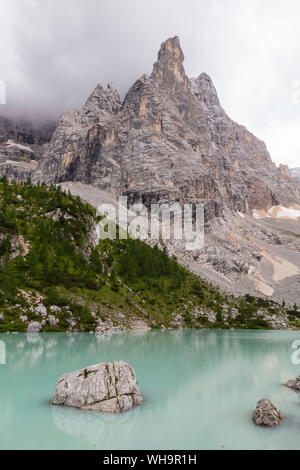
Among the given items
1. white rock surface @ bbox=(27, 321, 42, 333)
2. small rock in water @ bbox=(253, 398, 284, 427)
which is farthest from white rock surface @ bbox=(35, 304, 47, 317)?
small rock in water @ bbox=(253, 398, 284, 427)

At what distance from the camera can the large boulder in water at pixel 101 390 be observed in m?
16.9

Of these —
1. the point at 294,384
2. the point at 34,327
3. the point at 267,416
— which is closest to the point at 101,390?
the point at 267,416

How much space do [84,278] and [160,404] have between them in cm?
5700

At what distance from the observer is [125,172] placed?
A: 19150 cm

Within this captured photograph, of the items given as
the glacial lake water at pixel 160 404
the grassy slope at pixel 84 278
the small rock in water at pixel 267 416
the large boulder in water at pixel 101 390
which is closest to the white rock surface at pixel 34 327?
the grassy slope at pixel 84 278

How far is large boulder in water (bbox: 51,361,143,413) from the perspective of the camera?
1688 centimetres

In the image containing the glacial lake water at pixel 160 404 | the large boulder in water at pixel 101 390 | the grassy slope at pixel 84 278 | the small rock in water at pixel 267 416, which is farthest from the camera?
the grassy slope at pixel 84 278

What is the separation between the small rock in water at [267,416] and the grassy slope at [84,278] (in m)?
43.3

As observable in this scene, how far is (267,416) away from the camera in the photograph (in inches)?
606

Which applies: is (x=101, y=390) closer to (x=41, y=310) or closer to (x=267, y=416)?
(x=267, y=416)

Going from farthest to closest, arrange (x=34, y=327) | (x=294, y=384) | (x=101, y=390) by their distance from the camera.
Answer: (x=34, y=327), (x=294, y=384), (x=101, y=390)

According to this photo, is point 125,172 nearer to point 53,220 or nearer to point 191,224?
point 191,224

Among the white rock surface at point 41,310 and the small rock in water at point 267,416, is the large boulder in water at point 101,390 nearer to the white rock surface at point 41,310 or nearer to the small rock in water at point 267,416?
the small rock in water at point 267,416

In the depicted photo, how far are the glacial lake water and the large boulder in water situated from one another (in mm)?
598
